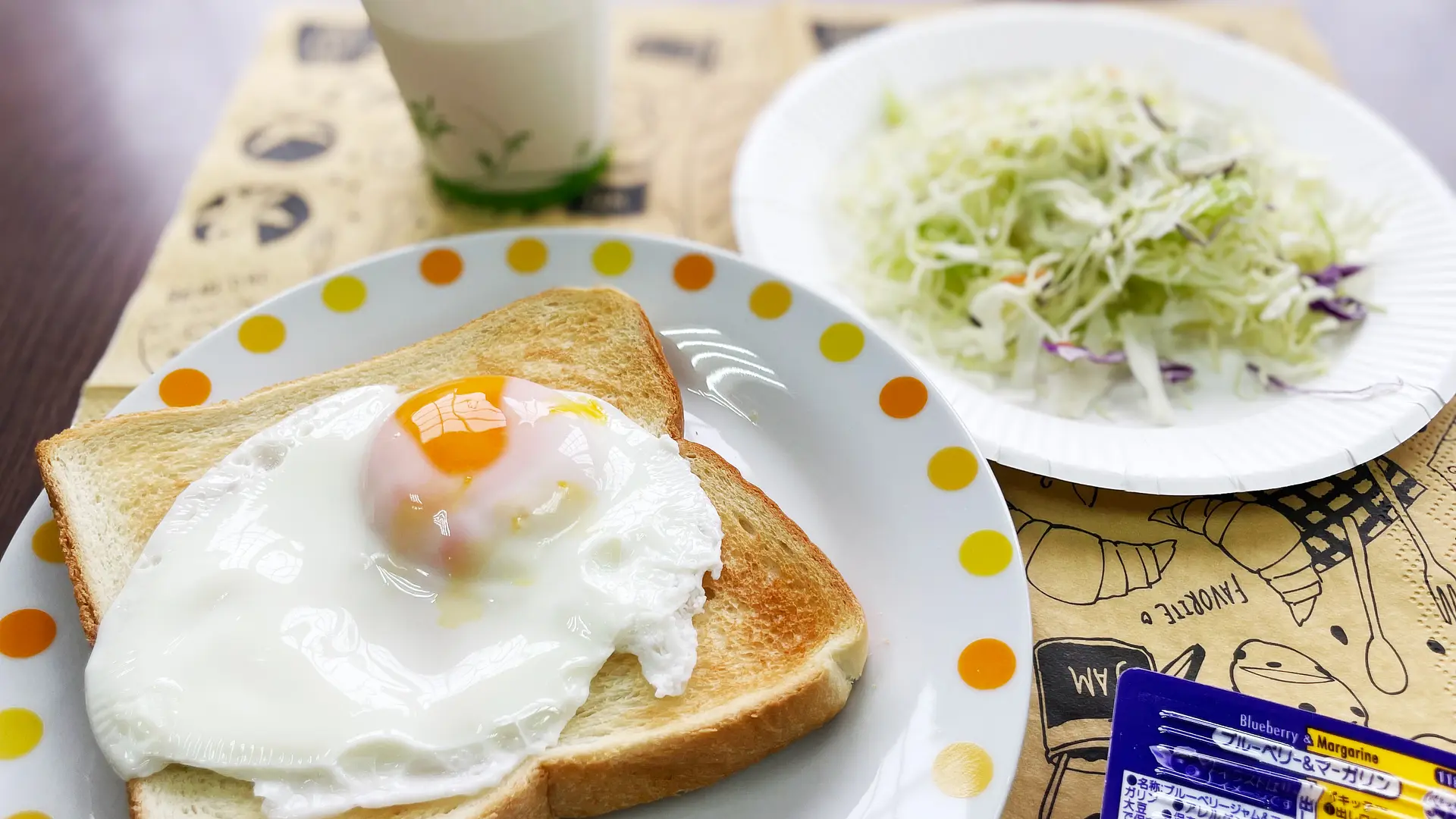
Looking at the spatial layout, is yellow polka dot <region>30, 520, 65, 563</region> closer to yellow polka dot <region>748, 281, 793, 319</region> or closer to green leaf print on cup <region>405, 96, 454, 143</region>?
green leaf print on cup <region>405, 96, 454, 143</region>

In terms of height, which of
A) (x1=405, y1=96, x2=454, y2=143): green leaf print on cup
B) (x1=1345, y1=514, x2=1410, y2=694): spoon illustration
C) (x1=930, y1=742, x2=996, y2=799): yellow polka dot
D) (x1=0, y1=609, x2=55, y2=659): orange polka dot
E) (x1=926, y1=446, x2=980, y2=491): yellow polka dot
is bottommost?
(x1=1345, y1=514, x2=1410, y2=694): spoon illustration

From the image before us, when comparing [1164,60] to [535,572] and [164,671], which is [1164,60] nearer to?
[535,572]

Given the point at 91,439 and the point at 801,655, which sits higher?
the point at 91,439

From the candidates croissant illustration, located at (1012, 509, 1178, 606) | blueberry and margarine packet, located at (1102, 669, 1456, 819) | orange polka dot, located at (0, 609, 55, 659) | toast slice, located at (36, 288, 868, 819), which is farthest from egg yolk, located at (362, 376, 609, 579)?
blueberry and margarine packet, located at (1102, 669, 1456, 819)

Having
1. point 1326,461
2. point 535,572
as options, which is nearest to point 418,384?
point 535,572

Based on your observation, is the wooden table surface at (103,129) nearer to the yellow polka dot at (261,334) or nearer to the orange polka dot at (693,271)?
the yellow polka dot at (261,334)

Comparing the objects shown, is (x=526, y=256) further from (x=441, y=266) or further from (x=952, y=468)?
(x=952, y=468)
